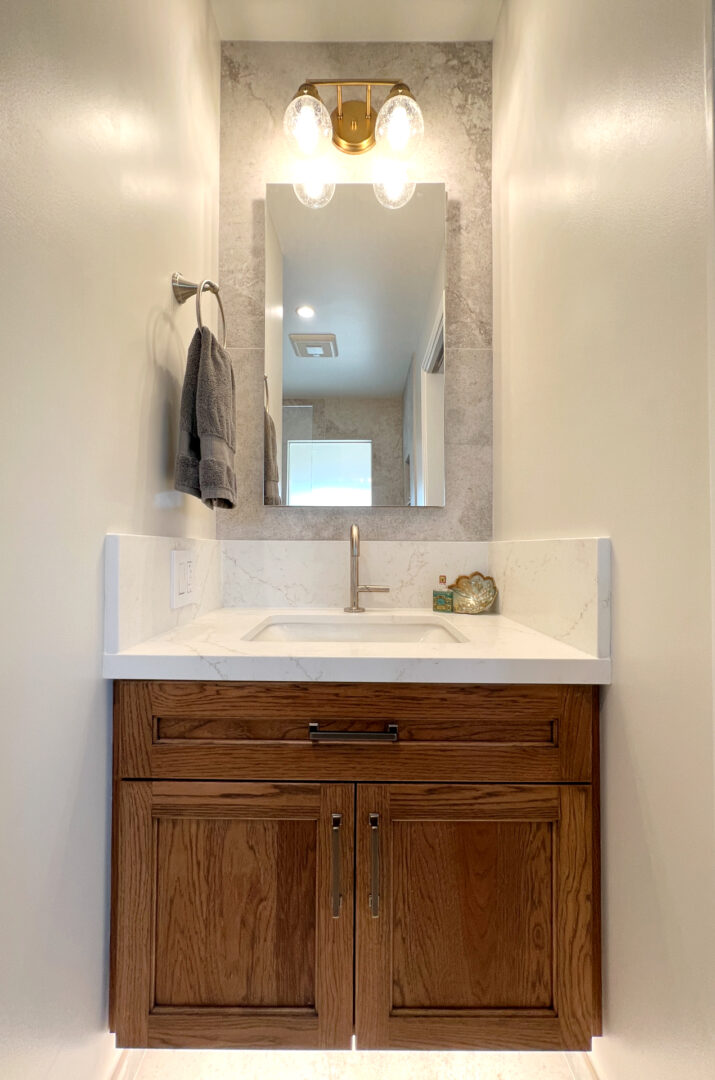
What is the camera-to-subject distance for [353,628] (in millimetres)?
1601

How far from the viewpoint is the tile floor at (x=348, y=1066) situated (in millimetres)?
1132

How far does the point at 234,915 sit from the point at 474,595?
982mm

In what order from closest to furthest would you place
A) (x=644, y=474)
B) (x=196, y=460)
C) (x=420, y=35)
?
(x=644, y=474) → (x=196, y=460) → (x=420, y=35)

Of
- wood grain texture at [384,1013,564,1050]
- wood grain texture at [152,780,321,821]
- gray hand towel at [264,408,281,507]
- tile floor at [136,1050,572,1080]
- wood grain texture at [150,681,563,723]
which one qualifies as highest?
gray hand towel at [264,408,281,507]

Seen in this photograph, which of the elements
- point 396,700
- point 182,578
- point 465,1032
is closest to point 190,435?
point 182,578

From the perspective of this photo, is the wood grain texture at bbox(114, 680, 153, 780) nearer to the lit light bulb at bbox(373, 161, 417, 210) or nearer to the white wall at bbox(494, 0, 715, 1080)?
the white wall at bbox(494, 0, 715, 1080)

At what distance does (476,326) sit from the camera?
185 centimetres

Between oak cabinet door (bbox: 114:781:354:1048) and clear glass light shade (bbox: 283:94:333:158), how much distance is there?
1.69 metres

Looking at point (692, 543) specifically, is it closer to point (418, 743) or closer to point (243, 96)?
point (418, 743)

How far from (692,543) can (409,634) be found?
0.94 metres

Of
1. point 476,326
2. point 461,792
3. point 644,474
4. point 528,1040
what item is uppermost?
point 476,326

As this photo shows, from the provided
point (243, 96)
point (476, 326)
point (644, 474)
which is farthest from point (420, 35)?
point (644, 474)

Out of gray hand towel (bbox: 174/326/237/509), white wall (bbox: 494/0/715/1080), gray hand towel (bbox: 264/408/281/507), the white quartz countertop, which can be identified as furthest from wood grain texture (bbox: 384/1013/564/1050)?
gray hand towel (bbox: 264/408/281/507)

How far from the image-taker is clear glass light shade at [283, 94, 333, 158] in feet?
5.55
